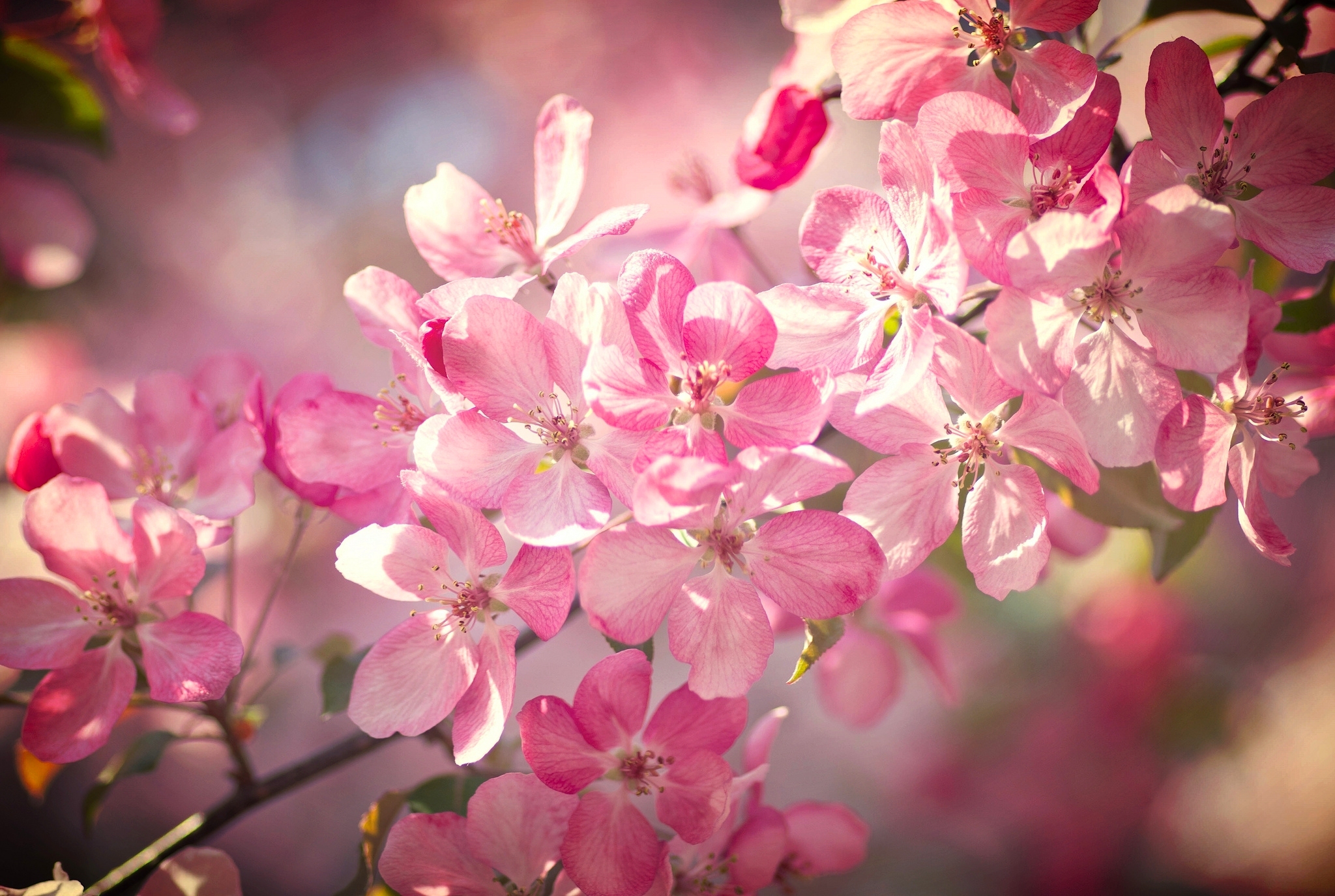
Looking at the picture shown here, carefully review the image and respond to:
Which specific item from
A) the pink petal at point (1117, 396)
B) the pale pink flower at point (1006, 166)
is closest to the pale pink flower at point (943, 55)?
the pale pink flower at point (1006, 166)

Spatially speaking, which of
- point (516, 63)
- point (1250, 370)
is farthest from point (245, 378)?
point (516, 63)

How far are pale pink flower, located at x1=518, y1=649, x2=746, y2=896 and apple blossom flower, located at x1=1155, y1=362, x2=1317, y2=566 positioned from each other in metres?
0.34

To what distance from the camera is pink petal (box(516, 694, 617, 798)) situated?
1.65 feet

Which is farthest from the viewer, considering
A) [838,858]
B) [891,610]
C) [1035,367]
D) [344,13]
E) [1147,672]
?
[344,13]

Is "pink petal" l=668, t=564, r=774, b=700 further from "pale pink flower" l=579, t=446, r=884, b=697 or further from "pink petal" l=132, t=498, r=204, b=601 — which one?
"pink petal" l=132, t=498, r=204, b=601

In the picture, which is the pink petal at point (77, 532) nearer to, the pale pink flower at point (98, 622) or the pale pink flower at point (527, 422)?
the pale pink flower at point (98, 622)

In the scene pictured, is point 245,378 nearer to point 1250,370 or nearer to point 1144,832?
point 1250,370

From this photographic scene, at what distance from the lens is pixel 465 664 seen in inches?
21.2

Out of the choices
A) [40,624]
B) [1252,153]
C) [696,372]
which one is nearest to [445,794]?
[40,624]

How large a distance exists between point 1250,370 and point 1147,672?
45.5 inches

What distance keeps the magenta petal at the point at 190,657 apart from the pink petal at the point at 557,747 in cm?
22

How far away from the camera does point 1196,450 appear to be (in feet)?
1.65

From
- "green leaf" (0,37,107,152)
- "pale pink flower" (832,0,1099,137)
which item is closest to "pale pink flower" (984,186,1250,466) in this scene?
"pale pink flower" (832,0,1099,137)

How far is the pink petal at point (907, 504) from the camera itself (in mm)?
512
